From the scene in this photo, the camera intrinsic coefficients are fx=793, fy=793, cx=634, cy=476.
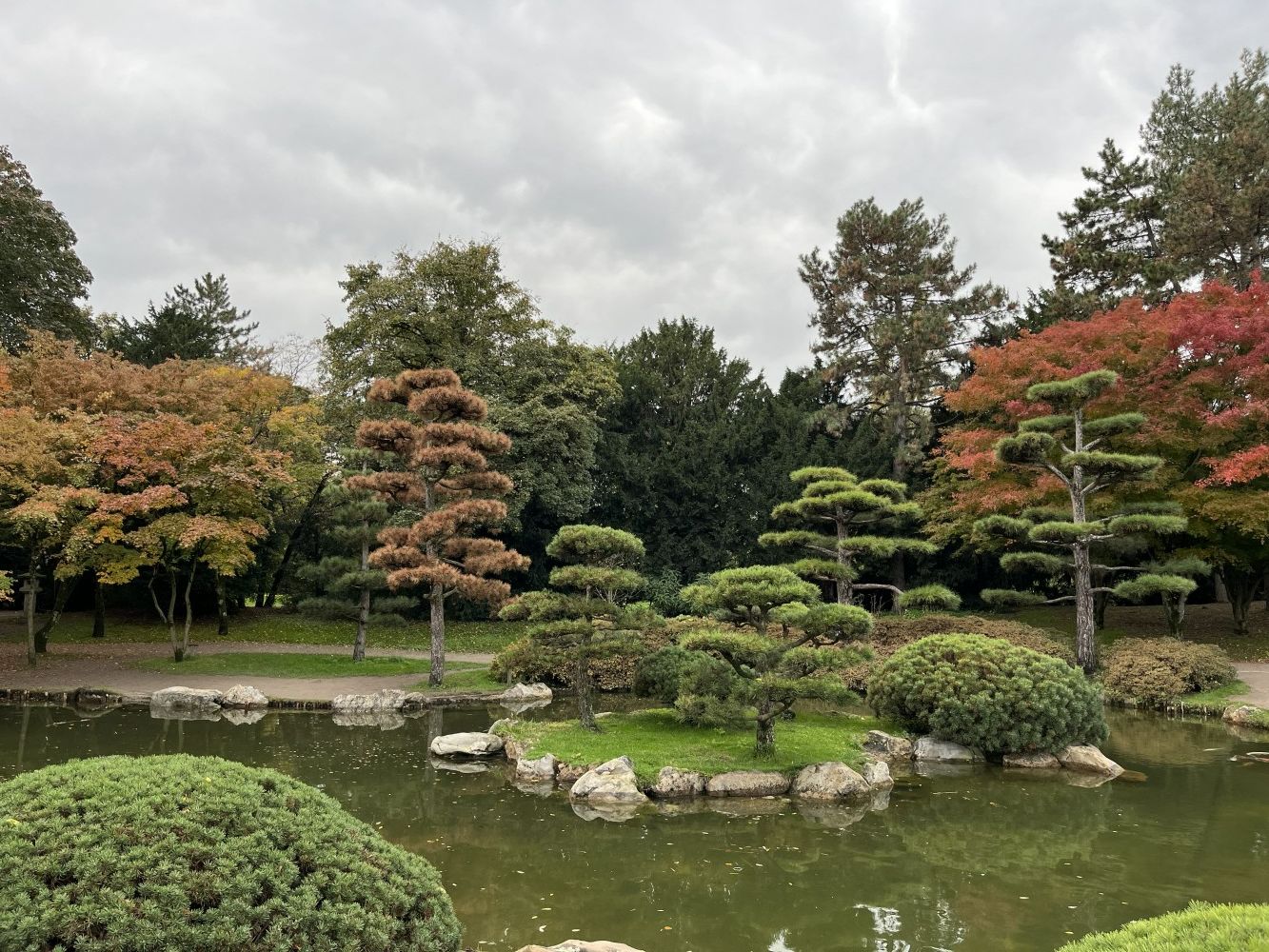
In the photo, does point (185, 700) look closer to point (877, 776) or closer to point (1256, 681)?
point (877, 776)

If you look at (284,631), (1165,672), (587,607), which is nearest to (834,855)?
→ (587,607)

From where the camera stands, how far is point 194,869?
132 inches

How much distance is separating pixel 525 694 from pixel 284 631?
11506 millimetres

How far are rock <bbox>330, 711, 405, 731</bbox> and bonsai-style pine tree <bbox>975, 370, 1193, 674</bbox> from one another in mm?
11467

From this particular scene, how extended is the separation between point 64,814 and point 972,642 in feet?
34.9

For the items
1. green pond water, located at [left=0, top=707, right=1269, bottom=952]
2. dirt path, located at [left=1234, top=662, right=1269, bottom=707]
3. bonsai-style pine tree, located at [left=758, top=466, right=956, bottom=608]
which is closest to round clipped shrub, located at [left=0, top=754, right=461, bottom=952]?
green pond water, located at [left=0, top=707, right=1269, bottom=952]

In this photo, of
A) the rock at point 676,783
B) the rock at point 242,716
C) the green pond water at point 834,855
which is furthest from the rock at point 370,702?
the rock at point 676,783

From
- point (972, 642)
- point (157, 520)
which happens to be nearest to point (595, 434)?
point (157, 520)

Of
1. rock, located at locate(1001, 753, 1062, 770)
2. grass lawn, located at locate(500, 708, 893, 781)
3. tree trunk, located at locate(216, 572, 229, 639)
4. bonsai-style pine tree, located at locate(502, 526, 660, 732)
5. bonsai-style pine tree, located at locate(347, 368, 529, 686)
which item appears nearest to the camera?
grass lawn, located at locate(500, 708, 893, 781)

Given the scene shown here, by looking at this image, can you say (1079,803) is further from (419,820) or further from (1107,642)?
(1107,642)

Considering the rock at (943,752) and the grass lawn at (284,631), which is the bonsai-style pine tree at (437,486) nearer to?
the grass lawn at (284,631)

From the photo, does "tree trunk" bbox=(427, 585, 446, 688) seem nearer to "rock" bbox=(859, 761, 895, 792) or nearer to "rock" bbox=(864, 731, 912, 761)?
"rock" bbox=(864, 731, 912, 761)

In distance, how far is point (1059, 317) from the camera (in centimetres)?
2269

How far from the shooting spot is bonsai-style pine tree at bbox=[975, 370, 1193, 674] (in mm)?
14656
